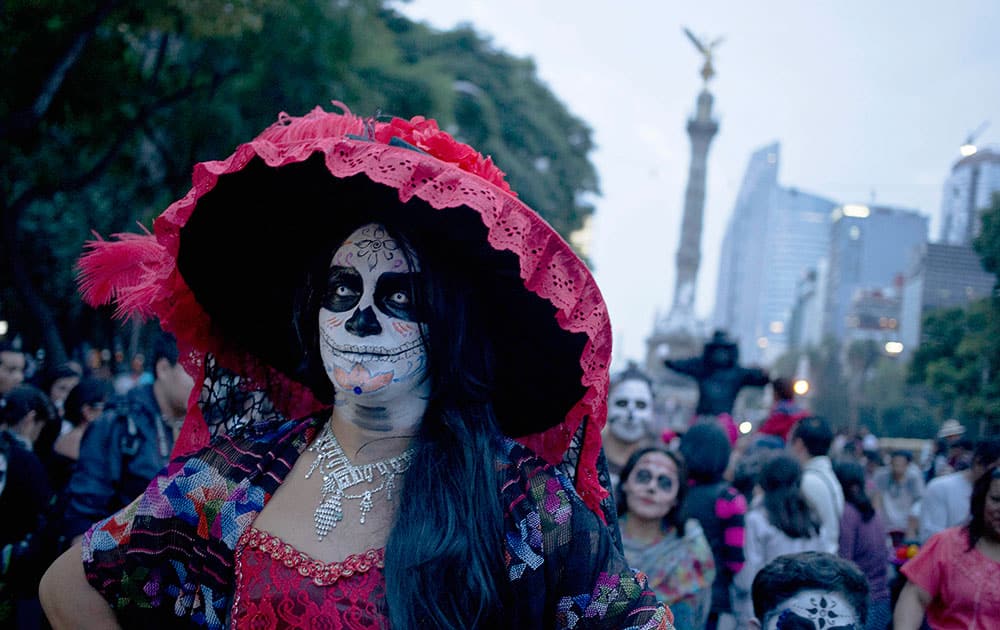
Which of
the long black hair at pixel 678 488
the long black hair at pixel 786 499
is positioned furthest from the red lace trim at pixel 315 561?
the long black hair at pixel 786 499

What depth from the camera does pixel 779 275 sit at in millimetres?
133750

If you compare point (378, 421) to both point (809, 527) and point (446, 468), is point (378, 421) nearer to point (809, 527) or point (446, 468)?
point (446, 468)

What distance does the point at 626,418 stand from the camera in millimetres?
5859

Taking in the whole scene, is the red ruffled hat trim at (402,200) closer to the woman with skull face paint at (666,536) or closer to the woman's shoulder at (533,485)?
the woman's shoulder at (533,485)

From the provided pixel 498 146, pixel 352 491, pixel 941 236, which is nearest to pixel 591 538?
pixel 352 491

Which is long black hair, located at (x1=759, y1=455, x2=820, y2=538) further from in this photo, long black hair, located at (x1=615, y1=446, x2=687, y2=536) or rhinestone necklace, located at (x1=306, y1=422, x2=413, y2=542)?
rhinestone necklace, located at (x1=306, y1=422, x2=413, y2=542)

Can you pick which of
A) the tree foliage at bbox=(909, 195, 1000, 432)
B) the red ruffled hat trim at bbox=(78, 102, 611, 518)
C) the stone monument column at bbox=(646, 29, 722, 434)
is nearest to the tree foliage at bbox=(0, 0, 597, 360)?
the red ruffled hat trim at bbox=(78, 102, 611, 518)

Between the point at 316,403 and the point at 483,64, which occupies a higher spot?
the point at 483,64

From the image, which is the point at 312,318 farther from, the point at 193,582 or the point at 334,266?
the point at 193,582

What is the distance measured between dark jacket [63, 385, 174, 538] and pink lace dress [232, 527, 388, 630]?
2.29 metres

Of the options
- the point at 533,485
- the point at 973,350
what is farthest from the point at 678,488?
the point at 973,350

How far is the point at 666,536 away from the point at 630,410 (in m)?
1.80

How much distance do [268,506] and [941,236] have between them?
63525mm

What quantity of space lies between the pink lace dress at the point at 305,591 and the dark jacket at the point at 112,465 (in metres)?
2.29
